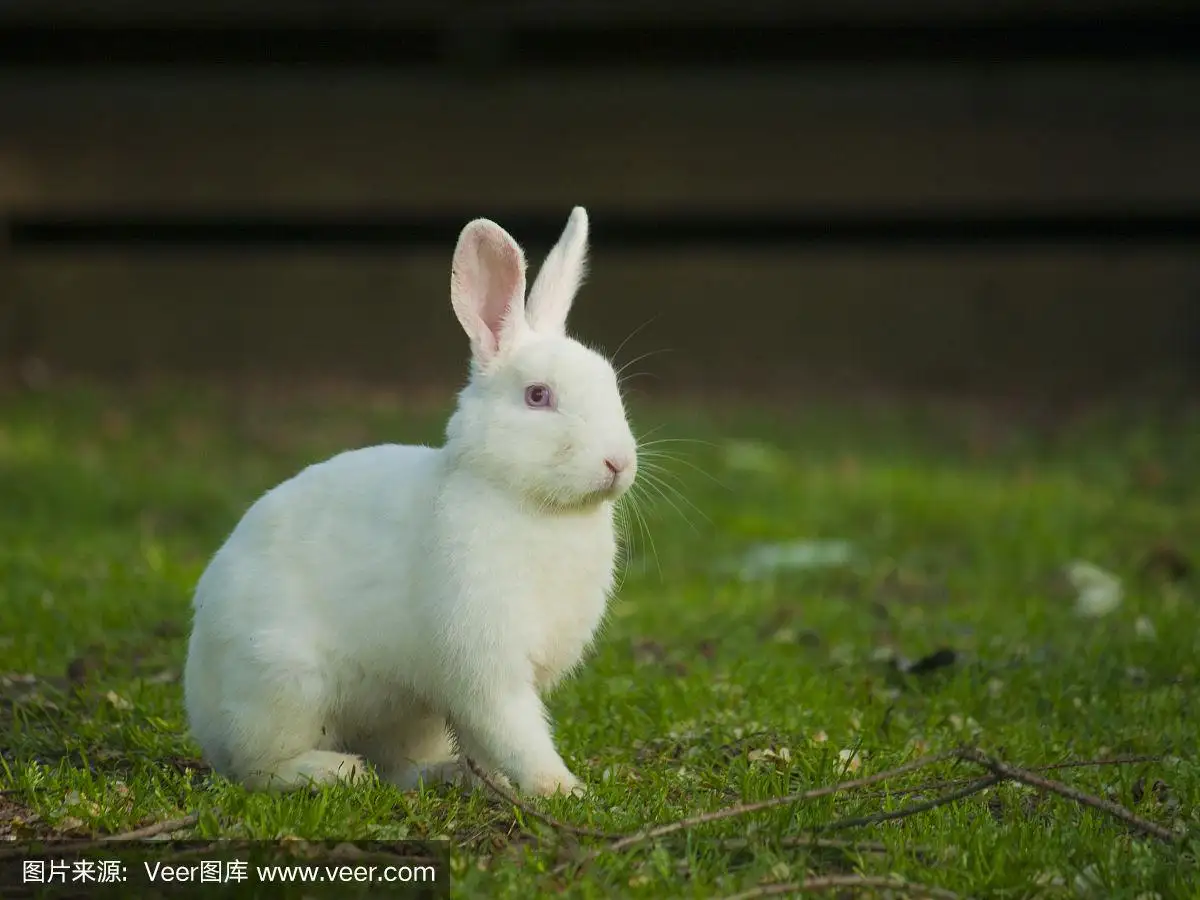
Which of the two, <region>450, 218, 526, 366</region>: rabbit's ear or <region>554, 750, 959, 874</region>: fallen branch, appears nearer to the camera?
<region>554, 750, 959, 874</region>: fallen branch

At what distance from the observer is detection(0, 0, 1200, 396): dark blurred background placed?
1039 cm

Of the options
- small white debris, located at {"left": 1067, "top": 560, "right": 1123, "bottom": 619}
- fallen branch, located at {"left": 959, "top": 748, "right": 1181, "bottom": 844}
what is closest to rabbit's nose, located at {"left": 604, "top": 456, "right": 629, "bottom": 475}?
fallen branch, located at {"left": 959, "top": 748, "right": 1181, "bottom": 844}

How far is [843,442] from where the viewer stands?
30.1 ft

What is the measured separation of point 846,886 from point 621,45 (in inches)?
336

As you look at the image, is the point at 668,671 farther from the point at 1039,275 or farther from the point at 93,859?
the point at 1039,275

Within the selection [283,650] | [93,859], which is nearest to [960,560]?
[283,650]

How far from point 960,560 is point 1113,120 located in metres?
4.62

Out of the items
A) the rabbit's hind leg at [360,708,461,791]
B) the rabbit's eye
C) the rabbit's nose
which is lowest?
the rabbit's hind leg at [360,708,461,791]

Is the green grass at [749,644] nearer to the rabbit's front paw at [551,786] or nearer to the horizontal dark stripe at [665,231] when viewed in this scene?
the rabbit's front paw at [551,786]

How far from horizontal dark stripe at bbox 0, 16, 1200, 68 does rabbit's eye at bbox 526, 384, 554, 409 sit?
7.42 metres

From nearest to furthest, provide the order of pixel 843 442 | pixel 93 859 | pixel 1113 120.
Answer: pixel 93 859
pixel 843 442
pixel 1113 120

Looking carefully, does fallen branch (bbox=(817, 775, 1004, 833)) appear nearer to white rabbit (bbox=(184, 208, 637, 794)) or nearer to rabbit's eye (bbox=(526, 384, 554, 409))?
white rabbit (bbox=(184, 208, 637, 794))

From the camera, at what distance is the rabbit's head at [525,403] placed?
346cm

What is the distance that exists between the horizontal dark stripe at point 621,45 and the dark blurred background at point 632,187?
35mm
